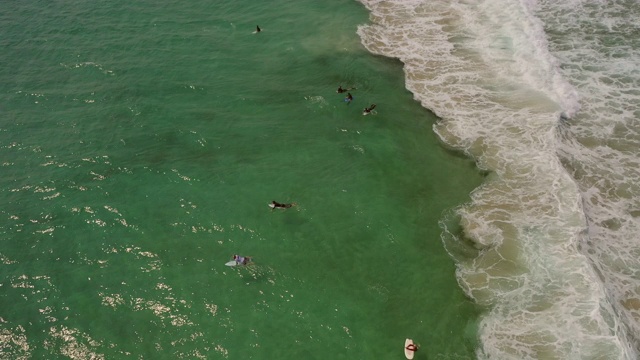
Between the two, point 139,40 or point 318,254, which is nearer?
point 318,254

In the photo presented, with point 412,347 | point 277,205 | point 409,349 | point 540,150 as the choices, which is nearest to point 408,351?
point 409,349

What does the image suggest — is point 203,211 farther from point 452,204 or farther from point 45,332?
point 452,204

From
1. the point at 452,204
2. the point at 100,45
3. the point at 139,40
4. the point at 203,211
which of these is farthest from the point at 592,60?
the point at 100,45

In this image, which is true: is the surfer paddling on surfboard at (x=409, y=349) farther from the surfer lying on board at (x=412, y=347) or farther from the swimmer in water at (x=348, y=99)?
the swimmer in water at (x=348, y=99)

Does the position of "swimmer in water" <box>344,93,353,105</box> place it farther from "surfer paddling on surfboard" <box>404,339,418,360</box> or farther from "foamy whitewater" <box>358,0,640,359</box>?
"surfer paddling on surfboard" <box>404,339,418,360</box>

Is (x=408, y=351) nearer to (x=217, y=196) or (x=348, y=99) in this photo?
(x=217, y=196)

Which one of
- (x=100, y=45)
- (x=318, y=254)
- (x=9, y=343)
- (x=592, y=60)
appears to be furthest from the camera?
(x=100, y=45)
